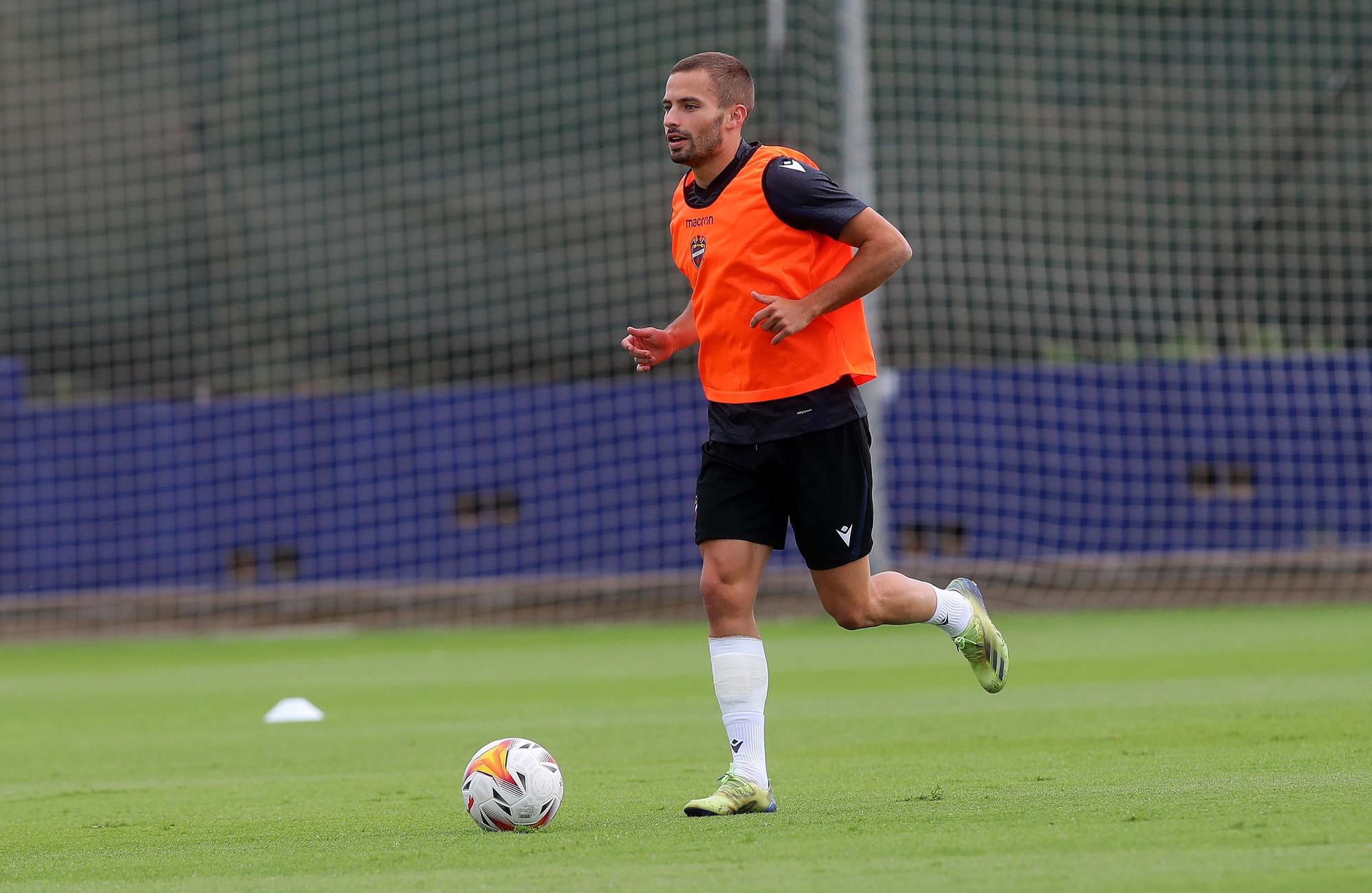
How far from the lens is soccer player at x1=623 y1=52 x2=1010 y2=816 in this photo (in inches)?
185

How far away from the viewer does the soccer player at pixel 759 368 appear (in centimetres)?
469

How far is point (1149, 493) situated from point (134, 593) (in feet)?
27.2

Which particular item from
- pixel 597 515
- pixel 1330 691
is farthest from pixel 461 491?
pixel 1330 691

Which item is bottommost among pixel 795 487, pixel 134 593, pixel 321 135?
pixel 134 593

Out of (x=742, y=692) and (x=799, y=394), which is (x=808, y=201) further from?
(x=742, y=692)

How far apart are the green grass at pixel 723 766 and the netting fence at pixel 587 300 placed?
11.3 feet

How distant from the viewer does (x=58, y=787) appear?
5809mm

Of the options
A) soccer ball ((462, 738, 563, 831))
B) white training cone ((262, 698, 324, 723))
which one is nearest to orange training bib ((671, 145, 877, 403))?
soccer ball ((462, 738, 563, 831))

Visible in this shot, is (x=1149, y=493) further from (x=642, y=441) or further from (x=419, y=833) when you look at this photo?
(x=419, y=833)

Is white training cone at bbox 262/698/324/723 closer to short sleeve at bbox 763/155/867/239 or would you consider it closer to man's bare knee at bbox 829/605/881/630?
man's bare knee at bbox 829/605/881/630

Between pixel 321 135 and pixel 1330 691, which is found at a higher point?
pixel 321 135

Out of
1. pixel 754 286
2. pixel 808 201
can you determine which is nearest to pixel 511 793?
pixel 754 286

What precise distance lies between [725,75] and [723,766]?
2.23 meters

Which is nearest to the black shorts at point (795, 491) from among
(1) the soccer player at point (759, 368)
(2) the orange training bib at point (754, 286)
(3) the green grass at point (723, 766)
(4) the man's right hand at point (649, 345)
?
(1) the soccer player at point (759, 368)
